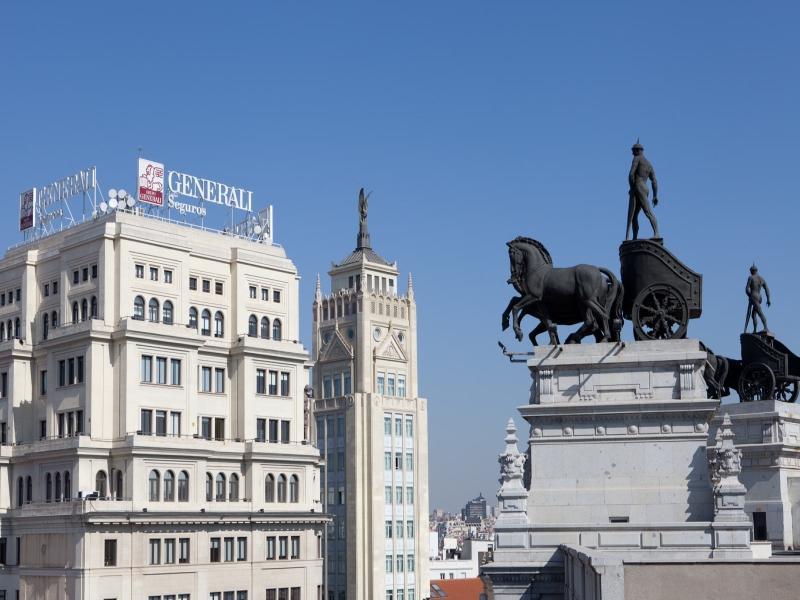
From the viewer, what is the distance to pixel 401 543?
127562mm

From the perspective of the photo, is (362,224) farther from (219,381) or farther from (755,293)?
(755,293)

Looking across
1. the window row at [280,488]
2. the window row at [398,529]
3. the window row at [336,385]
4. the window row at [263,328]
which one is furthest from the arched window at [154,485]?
the window row at [336,385]

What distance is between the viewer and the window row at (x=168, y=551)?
3002 inches

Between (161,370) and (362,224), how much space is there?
64518 millimetres

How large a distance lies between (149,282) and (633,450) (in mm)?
54756

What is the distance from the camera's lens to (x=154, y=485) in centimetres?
7725

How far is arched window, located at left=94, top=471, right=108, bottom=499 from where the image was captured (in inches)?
2997

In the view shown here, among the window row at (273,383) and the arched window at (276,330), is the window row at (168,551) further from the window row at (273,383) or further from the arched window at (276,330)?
the arched window at (276,330)

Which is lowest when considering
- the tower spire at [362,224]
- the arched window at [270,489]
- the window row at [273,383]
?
the arched window at [270,489]

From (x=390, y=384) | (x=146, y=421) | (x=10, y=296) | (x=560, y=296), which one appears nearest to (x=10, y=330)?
(x=10, y=296)

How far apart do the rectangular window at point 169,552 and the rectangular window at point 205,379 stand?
11727 millimetres

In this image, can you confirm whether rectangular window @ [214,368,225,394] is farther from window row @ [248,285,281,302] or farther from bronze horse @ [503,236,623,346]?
bronze horse @ [503,236,623,346]

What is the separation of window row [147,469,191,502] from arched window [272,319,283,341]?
14837 mm

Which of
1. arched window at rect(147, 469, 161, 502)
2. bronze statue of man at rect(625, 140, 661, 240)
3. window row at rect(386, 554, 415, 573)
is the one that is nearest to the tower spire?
window row at rect(386, 554, 415, 573)
